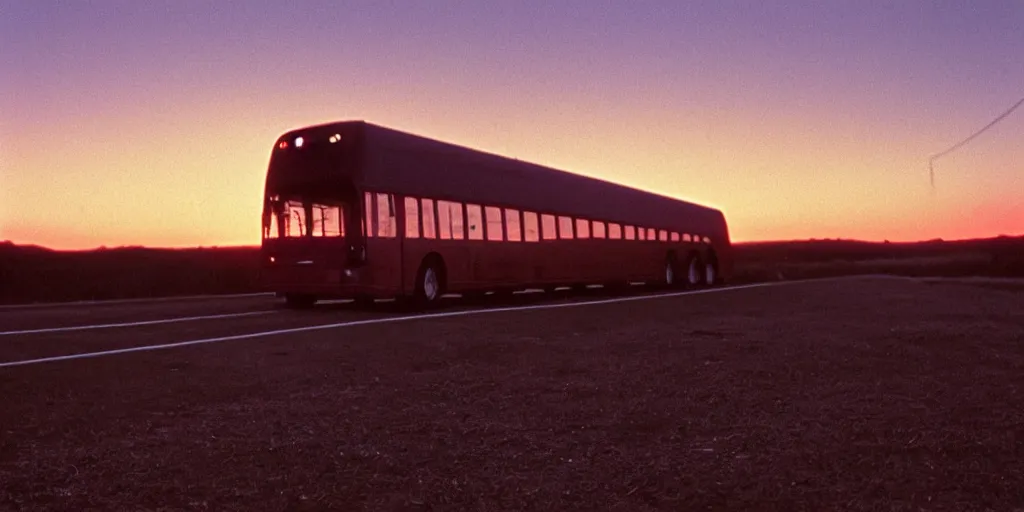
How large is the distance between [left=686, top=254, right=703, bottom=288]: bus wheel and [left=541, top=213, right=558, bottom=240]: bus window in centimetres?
1078

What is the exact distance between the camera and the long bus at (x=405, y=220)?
15820 mm

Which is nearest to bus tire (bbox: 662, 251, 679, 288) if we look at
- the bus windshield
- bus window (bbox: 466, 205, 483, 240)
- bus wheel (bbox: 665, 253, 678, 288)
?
bus wheel (bbox: 665, 253, 678, 288)

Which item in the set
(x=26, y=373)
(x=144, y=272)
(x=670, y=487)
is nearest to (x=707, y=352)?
(x=670, y=487)

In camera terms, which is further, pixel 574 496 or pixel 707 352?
pixel 707 352

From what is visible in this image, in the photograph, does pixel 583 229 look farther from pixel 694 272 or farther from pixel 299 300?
pixel 694 272

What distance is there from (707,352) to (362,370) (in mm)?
3339

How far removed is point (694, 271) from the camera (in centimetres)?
3278

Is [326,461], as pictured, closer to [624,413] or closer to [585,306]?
[624,413]

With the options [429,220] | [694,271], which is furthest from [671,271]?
[429,220]

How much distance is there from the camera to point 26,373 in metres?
7.71

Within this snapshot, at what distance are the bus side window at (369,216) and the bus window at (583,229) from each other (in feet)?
29.4

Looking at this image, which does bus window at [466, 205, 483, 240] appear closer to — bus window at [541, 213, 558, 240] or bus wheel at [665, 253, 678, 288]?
bus window at [541, 213, 558, 240]

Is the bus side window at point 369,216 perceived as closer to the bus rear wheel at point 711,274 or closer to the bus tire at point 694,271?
the bus tire at point 694,271

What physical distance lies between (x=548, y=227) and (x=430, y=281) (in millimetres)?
5451
